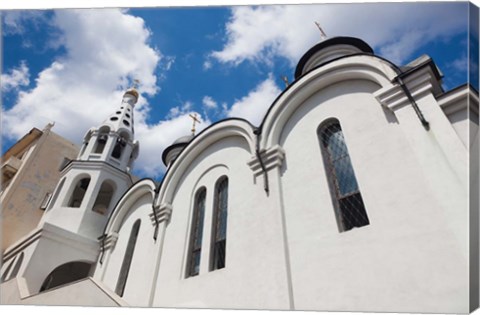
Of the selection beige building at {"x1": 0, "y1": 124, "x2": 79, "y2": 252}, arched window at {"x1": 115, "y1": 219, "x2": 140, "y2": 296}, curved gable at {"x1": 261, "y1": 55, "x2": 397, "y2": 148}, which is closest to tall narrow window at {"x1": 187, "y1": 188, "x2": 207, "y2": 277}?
curved gable at {"x1": 261, "y1": 55, "x2": 397, "y2": 148}

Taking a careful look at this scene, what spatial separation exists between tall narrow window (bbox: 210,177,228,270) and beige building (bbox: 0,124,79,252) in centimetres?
834

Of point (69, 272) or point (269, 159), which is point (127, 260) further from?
point (269, 159)

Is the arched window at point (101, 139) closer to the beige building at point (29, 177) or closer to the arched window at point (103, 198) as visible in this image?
the arched window at point (103, 198)

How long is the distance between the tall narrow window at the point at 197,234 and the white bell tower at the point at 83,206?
13.5 ft

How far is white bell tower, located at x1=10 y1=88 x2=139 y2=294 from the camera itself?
28.8 feet

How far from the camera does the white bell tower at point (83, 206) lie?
879 centimetres

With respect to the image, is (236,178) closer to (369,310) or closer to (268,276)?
(268,276)

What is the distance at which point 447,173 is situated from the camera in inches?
144

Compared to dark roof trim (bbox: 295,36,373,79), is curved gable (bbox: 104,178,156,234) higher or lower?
lower

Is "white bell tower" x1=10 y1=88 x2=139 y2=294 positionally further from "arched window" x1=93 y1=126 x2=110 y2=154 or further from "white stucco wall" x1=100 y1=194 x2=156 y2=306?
"white stucco wall" x1=100 y1=194 x2=156 y2=306

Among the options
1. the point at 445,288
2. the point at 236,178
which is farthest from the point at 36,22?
the point at 445,288

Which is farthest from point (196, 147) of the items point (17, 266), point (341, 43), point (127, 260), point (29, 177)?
point (29, 177)

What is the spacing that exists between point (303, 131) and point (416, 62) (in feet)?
6.62

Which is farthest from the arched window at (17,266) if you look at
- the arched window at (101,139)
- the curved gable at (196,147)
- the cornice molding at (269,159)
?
the cornice molding at (269,159)
